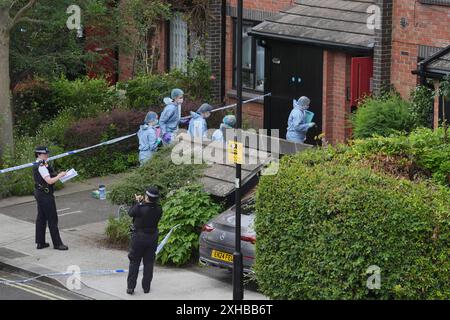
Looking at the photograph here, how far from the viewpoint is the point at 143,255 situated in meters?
14.8

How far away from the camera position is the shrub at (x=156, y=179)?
1688cm

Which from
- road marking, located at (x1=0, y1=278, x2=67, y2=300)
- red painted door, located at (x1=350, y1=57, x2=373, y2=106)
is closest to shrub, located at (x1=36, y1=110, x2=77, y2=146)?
red painted door, located at (x1=350, y1=57, x2=373, y2=106)

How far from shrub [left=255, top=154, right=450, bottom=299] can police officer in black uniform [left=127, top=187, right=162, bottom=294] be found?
1824mm

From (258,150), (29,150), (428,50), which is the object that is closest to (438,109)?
(428,50)

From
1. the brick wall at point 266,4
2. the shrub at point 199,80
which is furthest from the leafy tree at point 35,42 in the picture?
the brick wall at point 266,4

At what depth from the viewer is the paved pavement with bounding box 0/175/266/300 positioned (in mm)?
15062

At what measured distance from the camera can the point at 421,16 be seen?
20.7 meters

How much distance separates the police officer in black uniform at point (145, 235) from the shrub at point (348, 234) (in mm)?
1824

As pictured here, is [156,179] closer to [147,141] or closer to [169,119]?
[147,141]

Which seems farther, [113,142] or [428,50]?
[113,142]

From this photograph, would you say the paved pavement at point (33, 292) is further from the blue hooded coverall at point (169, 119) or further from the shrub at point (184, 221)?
the blue hooded coverall at point (169, 119)

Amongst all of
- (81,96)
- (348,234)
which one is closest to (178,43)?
(81,96)

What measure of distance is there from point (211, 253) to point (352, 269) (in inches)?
137
